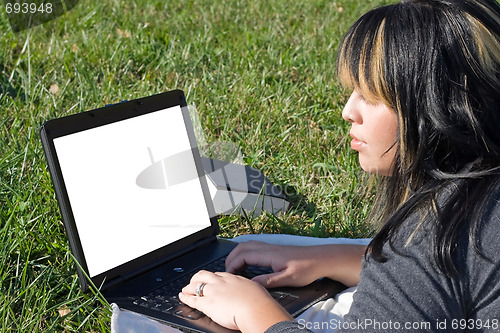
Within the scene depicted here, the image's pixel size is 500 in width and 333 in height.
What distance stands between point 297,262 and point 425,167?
497 millimetres

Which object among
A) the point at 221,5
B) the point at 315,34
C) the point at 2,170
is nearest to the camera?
the point at 2,170

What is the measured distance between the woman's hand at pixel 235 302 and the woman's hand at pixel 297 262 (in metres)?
0.16

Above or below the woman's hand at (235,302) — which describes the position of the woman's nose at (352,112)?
above

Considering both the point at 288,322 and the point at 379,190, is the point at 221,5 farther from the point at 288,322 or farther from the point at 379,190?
the point at 288,322

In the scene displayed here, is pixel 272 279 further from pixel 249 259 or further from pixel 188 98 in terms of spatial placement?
pixel 188 98

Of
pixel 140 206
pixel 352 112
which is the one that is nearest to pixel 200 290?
pixel 140 206

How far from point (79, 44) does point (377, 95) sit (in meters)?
2.73

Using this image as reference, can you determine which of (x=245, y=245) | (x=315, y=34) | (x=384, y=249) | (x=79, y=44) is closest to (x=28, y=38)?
(x=79, y=44)

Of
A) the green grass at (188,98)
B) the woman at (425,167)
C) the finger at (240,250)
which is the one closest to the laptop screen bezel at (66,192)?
the green grass at (188,98)

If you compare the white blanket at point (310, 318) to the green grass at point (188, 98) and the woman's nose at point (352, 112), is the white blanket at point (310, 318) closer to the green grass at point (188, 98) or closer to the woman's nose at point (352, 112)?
the green grass at point (188, 98)

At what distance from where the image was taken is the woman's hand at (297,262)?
183 cm

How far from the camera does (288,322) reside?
59.6 inches

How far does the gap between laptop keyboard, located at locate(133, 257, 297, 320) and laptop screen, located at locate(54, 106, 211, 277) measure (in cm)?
17

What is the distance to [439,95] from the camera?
146 cm
